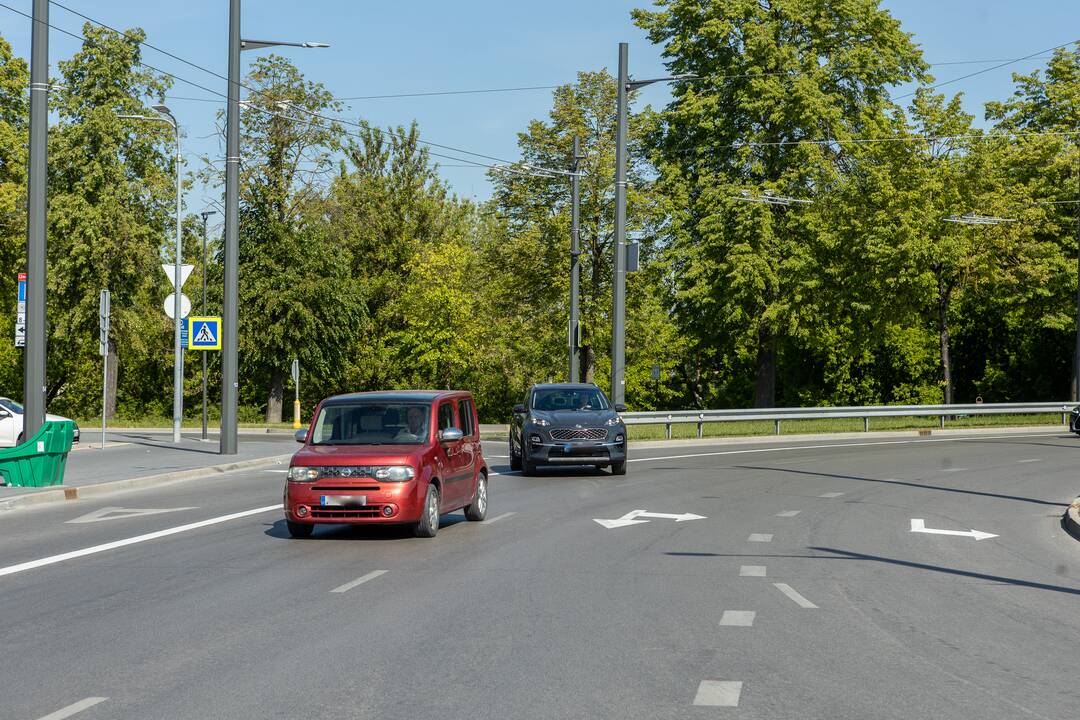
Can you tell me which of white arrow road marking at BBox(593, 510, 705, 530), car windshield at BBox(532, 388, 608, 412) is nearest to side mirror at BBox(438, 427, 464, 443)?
white arrow road marking at BBox(593, 510, 705, 530)

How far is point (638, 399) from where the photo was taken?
250ft

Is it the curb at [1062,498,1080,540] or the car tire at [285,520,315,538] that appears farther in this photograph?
the curb at [1062,498,1080,540]

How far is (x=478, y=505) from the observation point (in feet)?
52.7

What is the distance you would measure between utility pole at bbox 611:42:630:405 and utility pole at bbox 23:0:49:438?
50.1 ft

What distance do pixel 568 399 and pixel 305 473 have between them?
450 inches

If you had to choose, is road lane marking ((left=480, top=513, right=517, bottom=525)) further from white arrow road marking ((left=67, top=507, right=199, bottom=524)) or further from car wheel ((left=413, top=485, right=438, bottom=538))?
white arrow road marking ((left=67, top=507, right=199, bottom=524))

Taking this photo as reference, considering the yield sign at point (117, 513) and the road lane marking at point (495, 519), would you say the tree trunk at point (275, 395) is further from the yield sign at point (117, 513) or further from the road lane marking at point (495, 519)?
the road lane marking at point (495, 519)

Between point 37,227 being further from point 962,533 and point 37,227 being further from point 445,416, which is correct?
point 962,533

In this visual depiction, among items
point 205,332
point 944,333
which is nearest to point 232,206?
point 205,332

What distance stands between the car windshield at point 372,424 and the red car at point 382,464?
0.01 metres

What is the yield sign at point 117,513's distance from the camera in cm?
1652

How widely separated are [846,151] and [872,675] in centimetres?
4191

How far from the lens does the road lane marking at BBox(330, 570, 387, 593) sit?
1059 cm

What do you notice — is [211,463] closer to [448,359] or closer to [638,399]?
[448,359]
